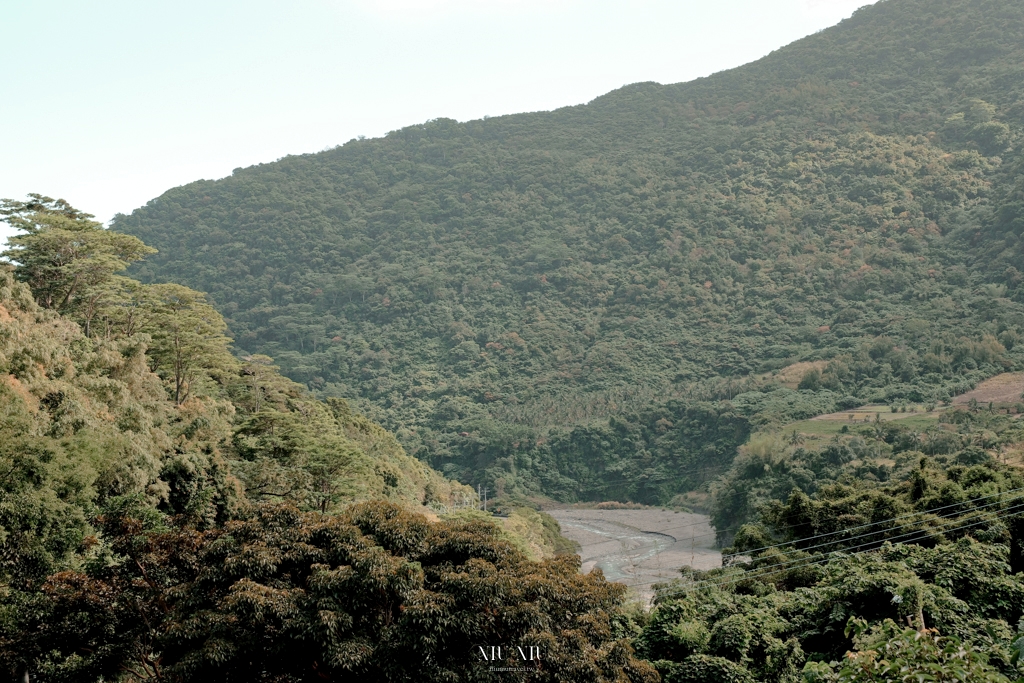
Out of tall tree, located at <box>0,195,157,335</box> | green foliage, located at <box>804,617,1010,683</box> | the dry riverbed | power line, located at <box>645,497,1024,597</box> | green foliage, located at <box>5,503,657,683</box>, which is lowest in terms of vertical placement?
the dry riverbed

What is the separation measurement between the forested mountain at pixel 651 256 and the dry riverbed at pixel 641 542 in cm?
850

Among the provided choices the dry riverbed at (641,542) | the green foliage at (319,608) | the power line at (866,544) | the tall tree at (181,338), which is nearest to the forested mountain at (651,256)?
the dry riverbed at (641,542)

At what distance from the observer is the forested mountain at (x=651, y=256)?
8819 cm

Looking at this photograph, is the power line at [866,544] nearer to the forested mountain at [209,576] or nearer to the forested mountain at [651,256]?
the forested mountain at [209,576]

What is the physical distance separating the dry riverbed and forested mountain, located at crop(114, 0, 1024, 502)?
8504 mm

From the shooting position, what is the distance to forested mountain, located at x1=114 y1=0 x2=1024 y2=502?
88.2m

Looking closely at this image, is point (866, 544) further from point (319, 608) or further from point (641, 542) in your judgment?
point (641, 542)

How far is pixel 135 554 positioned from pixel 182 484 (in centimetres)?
687

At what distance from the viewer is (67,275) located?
3175 cm

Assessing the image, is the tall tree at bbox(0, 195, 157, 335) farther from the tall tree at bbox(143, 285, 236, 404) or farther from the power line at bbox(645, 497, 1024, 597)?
the power line at bbox(645, 497, 1024, 597)

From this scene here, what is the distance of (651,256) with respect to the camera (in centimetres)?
13462

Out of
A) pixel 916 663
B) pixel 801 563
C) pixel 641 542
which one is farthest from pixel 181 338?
pixel 641 542

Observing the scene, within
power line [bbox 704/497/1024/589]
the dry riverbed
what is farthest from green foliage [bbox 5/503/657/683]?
the dry riverbed

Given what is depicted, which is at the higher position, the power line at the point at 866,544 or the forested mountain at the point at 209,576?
the forested mountain at the point at 209,576
